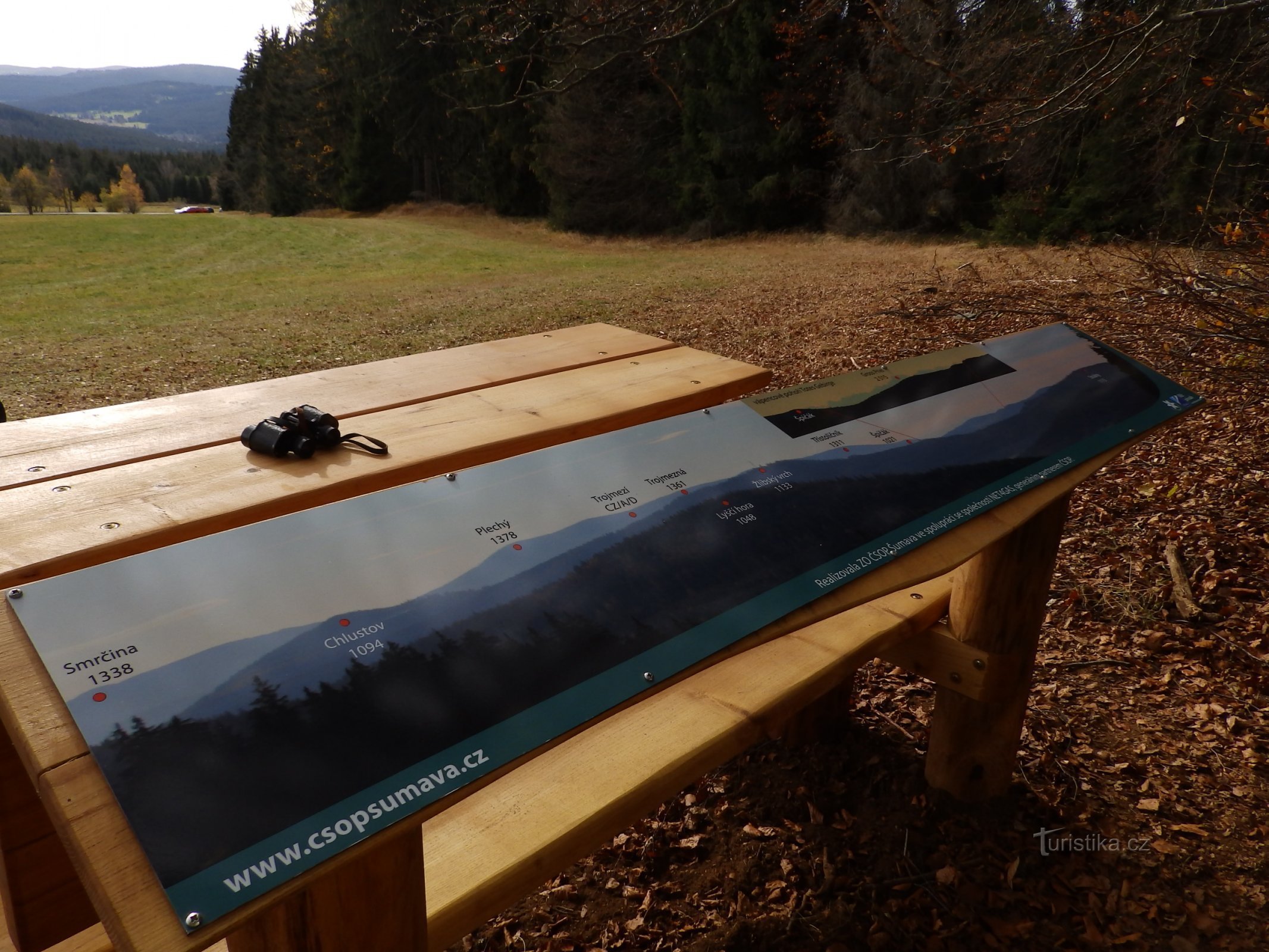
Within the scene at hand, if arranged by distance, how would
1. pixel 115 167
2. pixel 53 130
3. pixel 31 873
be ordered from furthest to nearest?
pixel 53 130, pixel 115 167, pixel 31 873

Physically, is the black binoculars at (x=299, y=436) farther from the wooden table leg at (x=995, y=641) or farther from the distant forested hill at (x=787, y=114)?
the distant forested hill at (x=787, y=114)

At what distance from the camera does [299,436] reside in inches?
82.8

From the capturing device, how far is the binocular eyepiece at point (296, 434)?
2.08 m

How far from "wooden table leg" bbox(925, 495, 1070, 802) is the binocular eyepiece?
1.75 m

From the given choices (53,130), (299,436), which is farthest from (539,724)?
(53,130)

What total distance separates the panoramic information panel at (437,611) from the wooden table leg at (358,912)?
14 centimetres

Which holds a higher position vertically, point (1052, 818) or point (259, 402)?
point (259, 402)

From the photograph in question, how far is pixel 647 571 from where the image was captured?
138cm

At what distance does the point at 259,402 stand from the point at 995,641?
230 centimetres

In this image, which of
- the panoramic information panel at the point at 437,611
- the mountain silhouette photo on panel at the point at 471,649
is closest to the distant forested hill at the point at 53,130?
the panoramic information panel at the point at 437,611

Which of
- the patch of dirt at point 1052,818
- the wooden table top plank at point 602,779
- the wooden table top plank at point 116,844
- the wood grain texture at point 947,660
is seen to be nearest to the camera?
the wooden table top plank at point 116,844

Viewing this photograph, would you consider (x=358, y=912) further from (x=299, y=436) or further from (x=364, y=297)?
(x=364, y=297)

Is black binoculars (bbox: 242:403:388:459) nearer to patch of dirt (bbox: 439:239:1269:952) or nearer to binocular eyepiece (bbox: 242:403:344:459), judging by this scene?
binocular eyepiece (bbox: 242:403:344:459)

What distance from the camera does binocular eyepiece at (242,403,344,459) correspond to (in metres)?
2.08
